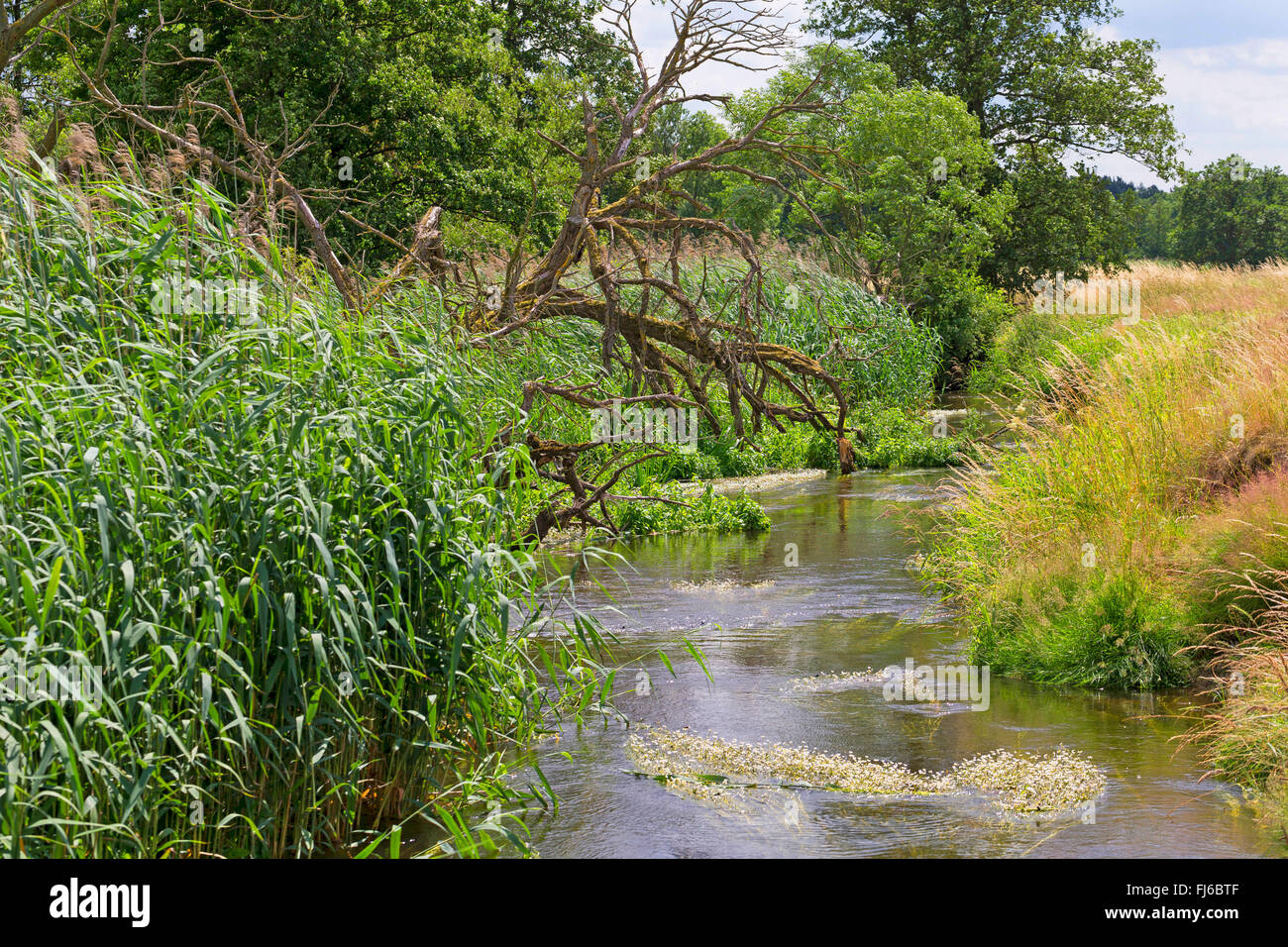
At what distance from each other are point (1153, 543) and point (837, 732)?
2256 millimetres

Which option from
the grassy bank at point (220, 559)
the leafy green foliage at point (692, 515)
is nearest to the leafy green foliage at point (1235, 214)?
the leafy green foliage at point (692, 515)

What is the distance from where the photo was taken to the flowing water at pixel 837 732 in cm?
433

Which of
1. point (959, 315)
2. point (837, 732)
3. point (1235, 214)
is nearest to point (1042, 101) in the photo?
point (959, 315)

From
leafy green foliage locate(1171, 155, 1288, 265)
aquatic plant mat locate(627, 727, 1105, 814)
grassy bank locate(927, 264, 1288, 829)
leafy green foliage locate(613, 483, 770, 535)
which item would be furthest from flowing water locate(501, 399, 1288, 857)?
leafy green foliage locate(1171, 155, 1288, 265)

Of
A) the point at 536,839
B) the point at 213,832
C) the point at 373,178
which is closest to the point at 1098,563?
the point at 536,839

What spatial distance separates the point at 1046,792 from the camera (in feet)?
15.6

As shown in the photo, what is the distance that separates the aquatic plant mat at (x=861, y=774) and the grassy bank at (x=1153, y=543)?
688 millimetres

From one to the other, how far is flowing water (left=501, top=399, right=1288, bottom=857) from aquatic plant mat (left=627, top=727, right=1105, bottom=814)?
77 millimetres

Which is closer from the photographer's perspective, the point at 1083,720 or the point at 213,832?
the point at 213,832

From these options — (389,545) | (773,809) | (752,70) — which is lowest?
(773,809)

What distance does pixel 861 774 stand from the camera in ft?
16.5

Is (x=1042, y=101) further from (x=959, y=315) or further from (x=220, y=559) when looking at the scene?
(x=220, y=559)
